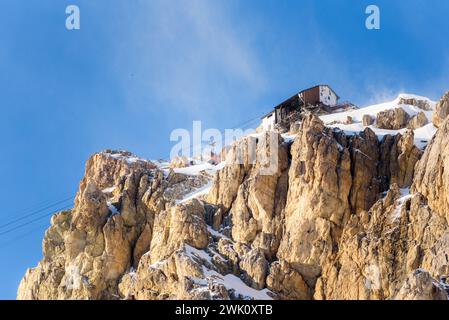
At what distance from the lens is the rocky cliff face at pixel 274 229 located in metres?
94.5

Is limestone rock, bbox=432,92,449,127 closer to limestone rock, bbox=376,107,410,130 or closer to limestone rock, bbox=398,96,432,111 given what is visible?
limestone rock, bbox=376,107,410,130

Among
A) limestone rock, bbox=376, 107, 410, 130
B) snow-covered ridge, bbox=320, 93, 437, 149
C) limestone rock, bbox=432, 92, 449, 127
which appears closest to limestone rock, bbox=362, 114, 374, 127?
snow-covered ridge, bbox=320, 93, 437, 149

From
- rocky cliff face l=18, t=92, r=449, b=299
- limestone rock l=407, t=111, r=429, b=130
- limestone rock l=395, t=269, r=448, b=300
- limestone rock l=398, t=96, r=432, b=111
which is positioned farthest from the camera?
limestone rock l=398, t=96, r=432, b=111

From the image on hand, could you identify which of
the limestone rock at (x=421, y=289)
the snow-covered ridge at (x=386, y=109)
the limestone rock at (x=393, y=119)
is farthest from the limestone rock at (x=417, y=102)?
the limestone rock at (x=421, y=289)

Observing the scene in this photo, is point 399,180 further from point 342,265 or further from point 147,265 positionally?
point 147,265

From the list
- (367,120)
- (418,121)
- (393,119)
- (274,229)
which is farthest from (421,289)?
(367,120)

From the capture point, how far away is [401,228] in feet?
315

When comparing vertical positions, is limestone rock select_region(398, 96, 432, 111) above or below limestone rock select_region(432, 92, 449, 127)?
above

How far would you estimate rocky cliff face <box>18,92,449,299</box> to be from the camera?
94500 millimetres

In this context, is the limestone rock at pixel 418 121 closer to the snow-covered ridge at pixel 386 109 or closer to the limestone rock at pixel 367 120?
the snow-covered ridge at pixel 386 109

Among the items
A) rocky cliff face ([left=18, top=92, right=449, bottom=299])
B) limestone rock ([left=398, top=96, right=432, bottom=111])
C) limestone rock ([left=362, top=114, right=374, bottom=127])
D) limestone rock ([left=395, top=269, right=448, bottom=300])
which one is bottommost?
limestone rock ([left=395, top=269, right=448, bottom=300])

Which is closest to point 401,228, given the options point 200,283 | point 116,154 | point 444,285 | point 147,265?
point 444,285

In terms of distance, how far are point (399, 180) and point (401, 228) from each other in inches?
565

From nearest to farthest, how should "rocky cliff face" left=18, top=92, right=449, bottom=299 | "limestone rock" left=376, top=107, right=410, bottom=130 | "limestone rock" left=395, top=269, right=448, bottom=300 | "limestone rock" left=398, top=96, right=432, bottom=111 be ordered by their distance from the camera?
"limestone rock" left=395, top=269, right=448, bottom=300
"rocky cliff face" left=18, top=92, right=449, bottom=299
"limestone rock" left=376, top=107, right=410, bottom=130
"limestone rock" left=398, top=96, right=432, bottom=111
